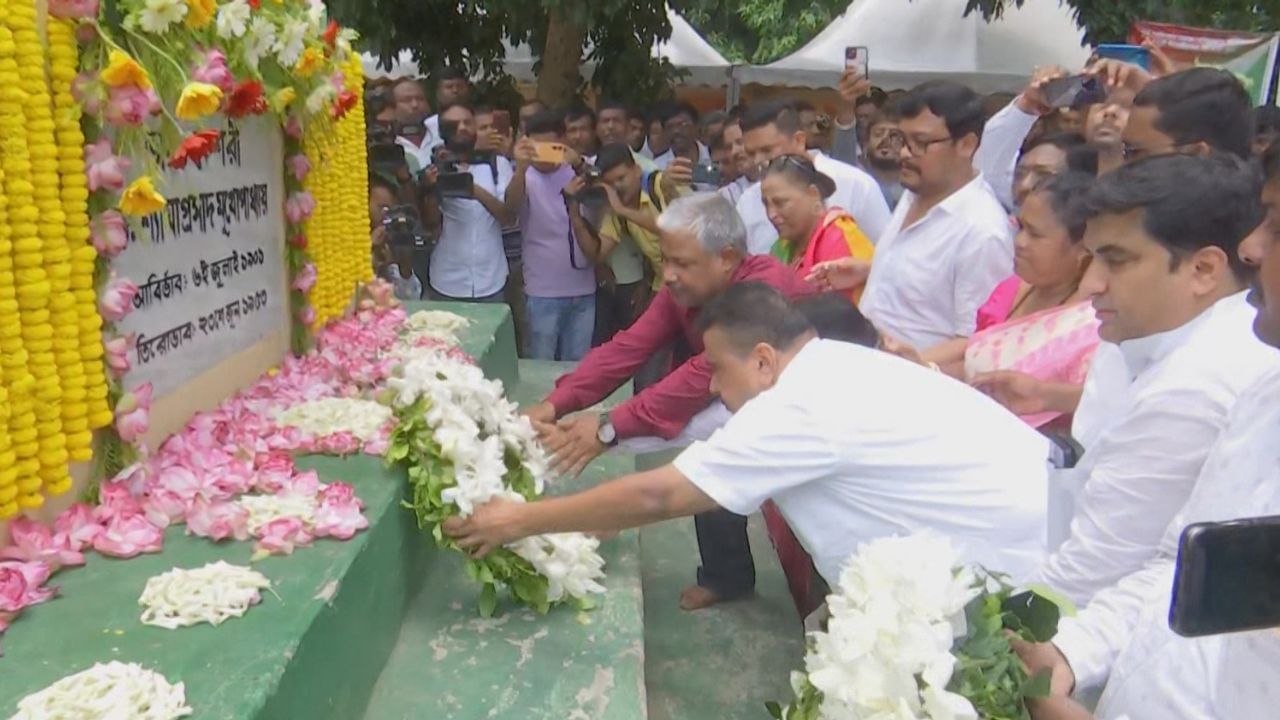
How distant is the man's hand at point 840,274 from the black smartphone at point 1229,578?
289 cm

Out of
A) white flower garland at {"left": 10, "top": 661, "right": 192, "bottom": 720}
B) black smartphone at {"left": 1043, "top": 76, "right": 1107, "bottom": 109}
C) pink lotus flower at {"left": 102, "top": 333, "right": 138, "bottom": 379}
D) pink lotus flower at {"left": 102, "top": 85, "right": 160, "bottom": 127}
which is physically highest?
black smartphone at {"left": 1043, "top": 76, "right": 1107, "bottom": 109}

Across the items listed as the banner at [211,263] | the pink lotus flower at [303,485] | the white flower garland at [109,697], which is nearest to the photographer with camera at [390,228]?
the banner at [211,263]

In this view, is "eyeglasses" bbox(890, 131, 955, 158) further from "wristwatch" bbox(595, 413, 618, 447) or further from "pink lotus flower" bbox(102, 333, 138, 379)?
"pink lotus flower" bbox(102, 333, 138, 379)

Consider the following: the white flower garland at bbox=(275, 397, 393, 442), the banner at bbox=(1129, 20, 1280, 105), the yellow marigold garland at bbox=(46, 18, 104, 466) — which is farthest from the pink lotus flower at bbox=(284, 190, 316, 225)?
the banner at bbox=(1129, 20, 1280, 105)

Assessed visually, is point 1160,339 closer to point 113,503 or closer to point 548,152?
point 113,503

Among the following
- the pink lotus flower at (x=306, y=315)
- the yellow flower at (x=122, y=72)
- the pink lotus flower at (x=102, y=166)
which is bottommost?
the pink lotus flower at (x=306, y=315)

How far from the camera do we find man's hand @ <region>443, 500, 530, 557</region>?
2.64 metres

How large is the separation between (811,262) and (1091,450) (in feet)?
6.70

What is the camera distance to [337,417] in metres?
3.27

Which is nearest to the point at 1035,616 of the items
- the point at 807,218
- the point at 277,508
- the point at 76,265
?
the point at 277,508

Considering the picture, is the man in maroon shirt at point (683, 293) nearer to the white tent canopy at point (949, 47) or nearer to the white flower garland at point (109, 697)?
the white flower garland at point (109, 697)

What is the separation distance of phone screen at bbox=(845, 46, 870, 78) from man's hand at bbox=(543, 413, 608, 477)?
267cm

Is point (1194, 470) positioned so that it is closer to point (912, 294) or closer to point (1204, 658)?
point (1204, 658)

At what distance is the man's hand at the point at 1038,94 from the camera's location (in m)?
4.29
